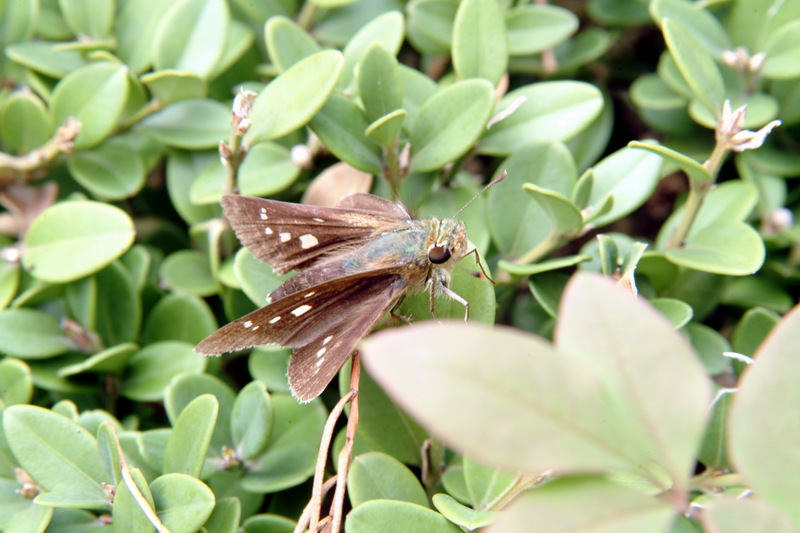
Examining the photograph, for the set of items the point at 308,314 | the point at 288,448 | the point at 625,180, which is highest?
the point at 625,180

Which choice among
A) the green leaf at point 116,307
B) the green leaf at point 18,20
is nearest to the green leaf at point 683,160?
the green leaf at point 116,307

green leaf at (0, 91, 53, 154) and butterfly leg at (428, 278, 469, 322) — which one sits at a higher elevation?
green leaf at (0, 91, 53, 154)

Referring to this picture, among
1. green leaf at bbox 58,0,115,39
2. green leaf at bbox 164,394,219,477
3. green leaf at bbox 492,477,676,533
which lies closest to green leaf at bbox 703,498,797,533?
green leaf at bbox 492,477,676,533

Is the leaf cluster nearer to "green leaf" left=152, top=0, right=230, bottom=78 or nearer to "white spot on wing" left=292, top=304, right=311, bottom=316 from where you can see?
"green leaf" left=152, top=0, right=230, bottom=78

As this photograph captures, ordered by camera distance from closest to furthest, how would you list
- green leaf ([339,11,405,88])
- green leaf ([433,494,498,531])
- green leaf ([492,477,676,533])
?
green leaf ([492,477,676,533])
green leaf ([433,494,498,531])
green leaf ([339,11,405,88])

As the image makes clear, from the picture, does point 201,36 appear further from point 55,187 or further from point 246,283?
point 246,283

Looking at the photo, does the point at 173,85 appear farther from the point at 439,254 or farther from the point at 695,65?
the point at 695,65

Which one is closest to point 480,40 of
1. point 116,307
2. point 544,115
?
point 544,115
